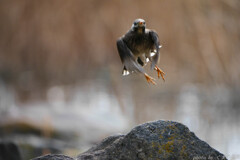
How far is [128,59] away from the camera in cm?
365

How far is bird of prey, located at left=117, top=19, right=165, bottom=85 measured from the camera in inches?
144

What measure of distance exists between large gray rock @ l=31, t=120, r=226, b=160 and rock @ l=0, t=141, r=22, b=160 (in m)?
1.77

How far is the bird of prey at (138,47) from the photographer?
12.0ft

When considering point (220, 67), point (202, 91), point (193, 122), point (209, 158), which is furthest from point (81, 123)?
point (209, 158)

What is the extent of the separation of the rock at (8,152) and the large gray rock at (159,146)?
5.80ft

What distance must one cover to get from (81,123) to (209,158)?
5.06m

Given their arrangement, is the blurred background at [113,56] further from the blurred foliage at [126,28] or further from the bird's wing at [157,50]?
the bird's wing at [157,50]

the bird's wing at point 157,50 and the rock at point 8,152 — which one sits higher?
the bird's wing at point 157,50

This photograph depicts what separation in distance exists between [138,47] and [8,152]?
6.25 ft

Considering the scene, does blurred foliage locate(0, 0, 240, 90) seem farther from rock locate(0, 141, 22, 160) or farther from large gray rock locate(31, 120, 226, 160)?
large gray rock locate(31, 120, 226, 160)

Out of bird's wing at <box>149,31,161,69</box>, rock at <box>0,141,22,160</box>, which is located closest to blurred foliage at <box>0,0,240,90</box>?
rock at <box>0,141,22,160</box>

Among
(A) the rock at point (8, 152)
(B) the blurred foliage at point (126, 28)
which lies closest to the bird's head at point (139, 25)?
(A) the rock at point (8, 152)

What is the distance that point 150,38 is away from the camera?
12.8 ft

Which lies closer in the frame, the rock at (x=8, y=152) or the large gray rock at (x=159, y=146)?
the large gray rock at (x=159, y=146)
